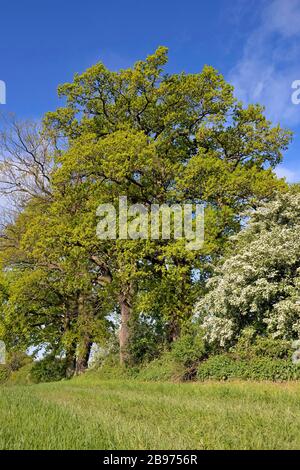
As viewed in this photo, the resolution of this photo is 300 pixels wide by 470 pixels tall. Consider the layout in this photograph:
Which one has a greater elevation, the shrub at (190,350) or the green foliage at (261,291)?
the green foliage at (261,291)

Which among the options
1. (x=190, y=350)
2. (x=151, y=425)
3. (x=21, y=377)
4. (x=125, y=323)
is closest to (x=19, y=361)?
(x=21, y=377)

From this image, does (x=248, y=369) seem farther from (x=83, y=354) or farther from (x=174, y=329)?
(x=83, y=354)

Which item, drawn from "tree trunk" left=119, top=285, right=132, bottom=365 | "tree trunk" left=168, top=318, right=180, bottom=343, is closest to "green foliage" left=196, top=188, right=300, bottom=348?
"tree trunk" left=168, top=318, right=180, bottom=343

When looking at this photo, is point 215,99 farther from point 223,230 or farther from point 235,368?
point 235,368

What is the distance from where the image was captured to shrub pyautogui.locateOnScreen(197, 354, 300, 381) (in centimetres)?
1327

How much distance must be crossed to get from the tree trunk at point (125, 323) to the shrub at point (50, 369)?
11.3 m

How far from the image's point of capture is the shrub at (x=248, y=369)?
13273mm

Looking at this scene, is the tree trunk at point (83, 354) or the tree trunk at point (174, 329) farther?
the tree trunk at point (83, 354)

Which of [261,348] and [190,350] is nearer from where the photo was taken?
[261,348]

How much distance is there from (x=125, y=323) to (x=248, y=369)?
961cm

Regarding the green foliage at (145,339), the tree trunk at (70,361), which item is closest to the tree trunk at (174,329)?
the green foliage at (145,339)

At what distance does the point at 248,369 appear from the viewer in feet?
46.8

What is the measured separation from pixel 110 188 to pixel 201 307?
26.4 ft

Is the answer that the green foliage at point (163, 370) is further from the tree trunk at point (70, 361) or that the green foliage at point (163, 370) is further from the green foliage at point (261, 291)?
the tree trunk at point (70, 361)
